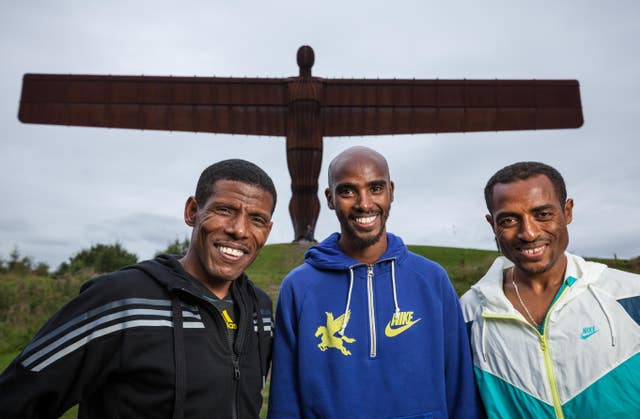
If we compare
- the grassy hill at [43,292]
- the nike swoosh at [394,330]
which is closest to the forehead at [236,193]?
the nike swoosh at [394,330]

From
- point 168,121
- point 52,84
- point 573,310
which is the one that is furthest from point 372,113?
point 573,310

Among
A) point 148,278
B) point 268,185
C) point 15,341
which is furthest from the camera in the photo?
point 15,341

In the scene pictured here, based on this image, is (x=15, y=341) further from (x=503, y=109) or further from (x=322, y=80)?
(x=503, y=109)

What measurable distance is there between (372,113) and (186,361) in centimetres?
978

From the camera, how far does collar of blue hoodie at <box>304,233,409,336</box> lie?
7.69ft

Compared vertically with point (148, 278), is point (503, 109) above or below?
above

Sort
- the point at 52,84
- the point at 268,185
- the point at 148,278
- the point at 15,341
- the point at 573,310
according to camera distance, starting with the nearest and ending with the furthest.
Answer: the point at 148,278, the point at 573,310, the point at 268,185, the point at 15,341, the point at 52,84

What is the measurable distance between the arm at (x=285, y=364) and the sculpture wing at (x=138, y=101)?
8959mm

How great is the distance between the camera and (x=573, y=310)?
2135 millimetres

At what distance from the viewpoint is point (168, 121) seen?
1059 centimetres

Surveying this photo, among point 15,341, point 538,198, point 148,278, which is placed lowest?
point 15,341

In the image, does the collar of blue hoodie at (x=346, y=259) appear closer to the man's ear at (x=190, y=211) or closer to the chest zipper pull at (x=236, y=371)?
the chest zipper pull at (x=236, y=371)

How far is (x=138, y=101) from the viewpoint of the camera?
10.5 meters

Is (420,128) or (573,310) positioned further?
(420,128)
